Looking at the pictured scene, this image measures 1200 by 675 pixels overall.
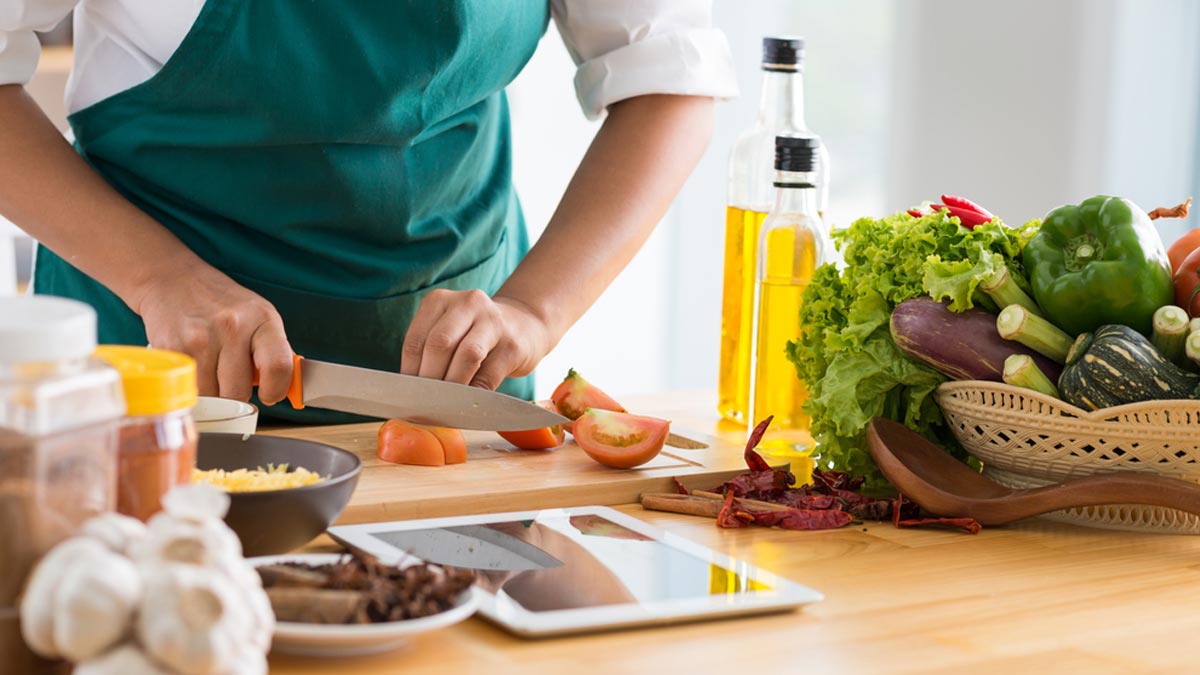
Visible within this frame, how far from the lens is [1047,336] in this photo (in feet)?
3.83

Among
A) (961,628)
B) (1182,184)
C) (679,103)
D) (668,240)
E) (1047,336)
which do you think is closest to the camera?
(961,628)

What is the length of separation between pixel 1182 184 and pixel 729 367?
1.81m

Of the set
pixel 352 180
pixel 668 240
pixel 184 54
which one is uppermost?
pixel 184 54

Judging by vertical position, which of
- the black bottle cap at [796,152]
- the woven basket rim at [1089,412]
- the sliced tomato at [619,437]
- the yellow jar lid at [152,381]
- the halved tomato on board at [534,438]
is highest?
the black bottle cap at [796,152]

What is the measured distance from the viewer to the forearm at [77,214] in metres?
1.40

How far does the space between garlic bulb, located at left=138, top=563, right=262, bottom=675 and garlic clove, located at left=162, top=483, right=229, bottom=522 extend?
3cm

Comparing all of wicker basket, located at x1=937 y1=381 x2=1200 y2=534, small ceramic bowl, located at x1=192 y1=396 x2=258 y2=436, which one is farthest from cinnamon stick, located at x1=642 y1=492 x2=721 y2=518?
small ceramic bowl, located at x1=192 y1=396 x2=258 y2=436

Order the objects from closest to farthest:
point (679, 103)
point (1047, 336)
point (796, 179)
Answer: point (1047, 336)
point (796, 179)
point (679, 103)

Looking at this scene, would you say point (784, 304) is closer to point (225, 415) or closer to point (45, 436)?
point (225, 415)

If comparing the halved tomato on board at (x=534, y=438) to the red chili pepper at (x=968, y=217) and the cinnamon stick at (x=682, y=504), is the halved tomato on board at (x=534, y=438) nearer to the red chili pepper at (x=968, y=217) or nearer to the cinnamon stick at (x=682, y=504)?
the cinnamon stick at (x=682, y=504)

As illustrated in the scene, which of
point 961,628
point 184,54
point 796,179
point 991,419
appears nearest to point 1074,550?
point 991,419

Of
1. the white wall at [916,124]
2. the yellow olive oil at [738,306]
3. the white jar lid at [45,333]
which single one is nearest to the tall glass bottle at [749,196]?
the yellow olive oil at [738,306]

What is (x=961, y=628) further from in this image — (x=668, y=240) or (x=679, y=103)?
(x=668, y=240)

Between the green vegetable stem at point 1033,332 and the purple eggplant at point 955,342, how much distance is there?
1cm
